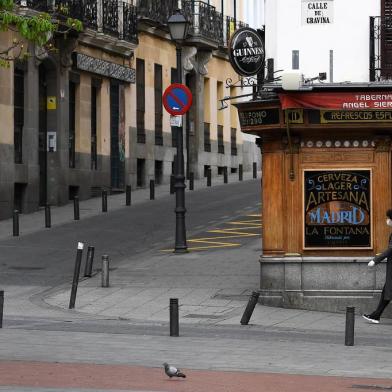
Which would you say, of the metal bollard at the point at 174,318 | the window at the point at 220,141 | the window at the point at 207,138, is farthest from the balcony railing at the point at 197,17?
the metal bollard at the point at 174,318

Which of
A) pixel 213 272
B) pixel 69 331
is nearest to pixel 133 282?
pixel 213 272

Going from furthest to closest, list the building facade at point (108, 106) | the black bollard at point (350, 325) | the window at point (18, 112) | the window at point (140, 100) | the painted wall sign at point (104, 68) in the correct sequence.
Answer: the window at point (140, 100) → the painted wall sign at point (104, 68) → the building facade at point (108, 106) → the window at point (18, 112) → the black bollard at point (350, 325)

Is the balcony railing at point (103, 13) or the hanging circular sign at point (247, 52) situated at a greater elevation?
the balcony railing at point (103, 13)

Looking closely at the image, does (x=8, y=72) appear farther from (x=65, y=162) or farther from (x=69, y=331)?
(x=69, y=331)

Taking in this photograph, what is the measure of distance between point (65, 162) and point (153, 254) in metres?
13.8

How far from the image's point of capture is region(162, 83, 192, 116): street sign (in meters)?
31.9

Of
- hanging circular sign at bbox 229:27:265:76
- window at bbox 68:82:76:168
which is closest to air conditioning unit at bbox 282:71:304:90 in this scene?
hanging circular sign at bbox 229:27:265:76

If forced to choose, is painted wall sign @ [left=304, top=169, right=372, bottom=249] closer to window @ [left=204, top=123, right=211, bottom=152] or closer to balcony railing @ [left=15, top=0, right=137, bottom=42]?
balcony railing @ [left=15, top=0, right=137, bottom=42]

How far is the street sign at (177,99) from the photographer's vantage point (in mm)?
31875

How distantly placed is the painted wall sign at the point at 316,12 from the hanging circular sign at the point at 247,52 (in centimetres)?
227

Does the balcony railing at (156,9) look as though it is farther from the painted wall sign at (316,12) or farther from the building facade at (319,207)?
the building facade at (319,207)

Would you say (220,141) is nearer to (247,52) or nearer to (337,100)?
(247,52)

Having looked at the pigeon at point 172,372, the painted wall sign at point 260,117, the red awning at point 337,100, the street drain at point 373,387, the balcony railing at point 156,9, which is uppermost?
the balcony railing at point 156,9

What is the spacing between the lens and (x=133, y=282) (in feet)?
89.6
